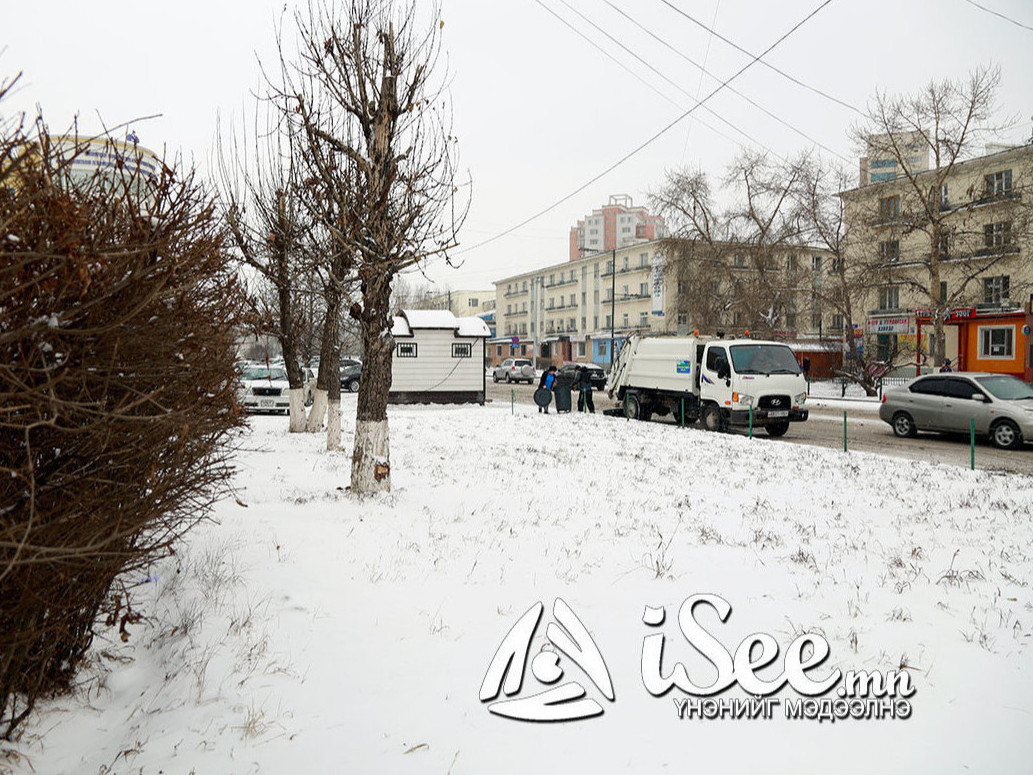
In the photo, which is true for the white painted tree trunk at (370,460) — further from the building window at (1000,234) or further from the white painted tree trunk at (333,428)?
the building window at (1000,234)

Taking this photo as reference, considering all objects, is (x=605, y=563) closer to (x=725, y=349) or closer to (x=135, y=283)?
(x=135, y=283)

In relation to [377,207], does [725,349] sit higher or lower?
lower

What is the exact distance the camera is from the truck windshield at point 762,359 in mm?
16438

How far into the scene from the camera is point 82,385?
2.44 m

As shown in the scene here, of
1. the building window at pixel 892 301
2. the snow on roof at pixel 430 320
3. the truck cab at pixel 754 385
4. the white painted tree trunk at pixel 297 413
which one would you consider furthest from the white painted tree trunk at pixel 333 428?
the building window at pixel 892 301

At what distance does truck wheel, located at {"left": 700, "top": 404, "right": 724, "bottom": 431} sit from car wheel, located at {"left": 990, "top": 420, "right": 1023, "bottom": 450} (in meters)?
5.63

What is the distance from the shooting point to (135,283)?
9.17ft

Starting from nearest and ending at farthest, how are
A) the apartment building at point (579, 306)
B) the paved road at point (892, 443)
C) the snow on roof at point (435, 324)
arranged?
1. the paved road at point (892, 443)
2. the snow on roof at point (435, 324)
3. the apartment building at point (579, 306)

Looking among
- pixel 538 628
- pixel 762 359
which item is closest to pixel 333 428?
pixel 538 628

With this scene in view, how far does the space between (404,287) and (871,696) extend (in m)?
72.9

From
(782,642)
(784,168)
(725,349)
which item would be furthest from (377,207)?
(784,168)

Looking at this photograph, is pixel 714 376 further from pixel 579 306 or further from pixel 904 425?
pixel 579 306

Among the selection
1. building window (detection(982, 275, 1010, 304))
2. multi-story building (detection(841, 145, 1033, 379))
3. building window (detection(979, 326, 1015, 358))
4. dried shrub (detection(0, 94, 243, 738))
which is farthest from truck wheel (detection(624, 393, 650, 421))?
building window (detection(982, 275, 1010, 304))

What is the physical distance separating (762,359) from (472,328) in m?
13.0
